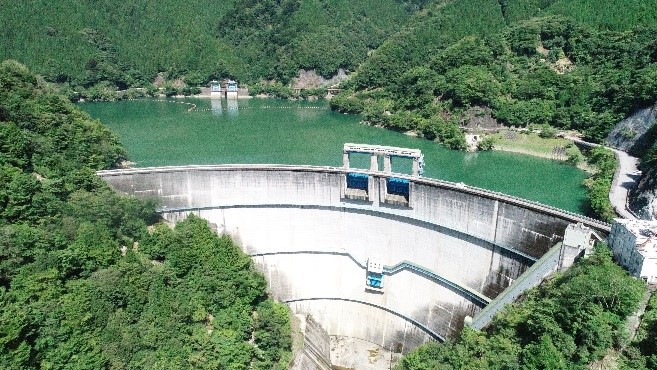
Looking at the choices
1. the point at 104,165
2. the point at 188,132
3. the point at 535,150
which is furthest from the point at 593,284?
the point at 188,132

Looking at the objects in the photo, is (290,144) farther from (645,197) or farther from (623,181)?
(645,197)

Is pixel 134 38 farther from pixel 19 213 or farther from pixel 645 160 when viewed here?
pixel 645 160

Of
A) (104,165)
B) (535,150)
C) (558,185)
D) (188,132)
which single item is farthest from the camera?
(188,132)

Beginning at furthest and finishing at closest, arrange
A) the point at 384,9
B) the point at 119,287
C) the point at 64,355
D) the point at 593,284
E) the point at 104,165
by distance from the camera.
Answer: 1. the point at 384,9
2. the point at 104,165
3. the point at 119,287
4. the point at 64,355
5. the point at 593,284

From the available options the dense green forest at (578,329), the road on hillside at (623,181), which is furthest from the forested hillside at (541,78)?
the dense green forest at (578,329)

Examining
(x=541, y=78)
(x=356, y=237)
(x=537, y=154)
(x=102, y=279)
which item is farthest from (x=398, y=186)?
(x=541, y=78)

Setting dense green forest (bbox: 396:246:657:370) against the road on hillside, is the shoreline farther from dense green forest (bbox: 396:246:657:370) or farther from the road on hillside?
dense green forest (bbox: 396:246:657:370)

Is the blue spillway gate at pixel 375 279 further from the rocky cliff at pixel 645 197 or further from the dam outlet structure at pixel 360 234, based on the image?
the rocky cliff at pixel 645 197

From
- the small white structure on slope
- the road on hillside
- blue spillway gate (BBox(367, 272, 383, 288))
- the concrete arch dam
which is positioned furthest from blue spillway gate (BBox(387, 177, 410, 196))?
the road on hillside
